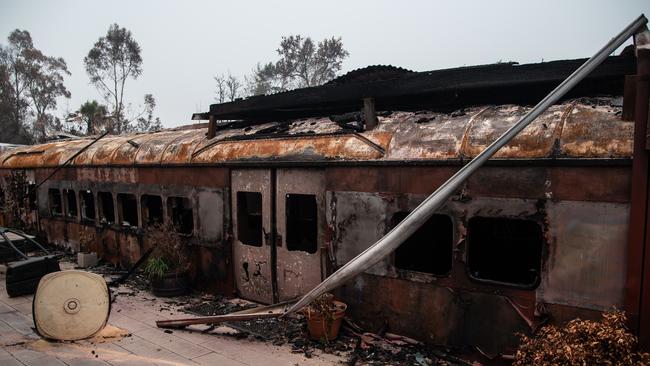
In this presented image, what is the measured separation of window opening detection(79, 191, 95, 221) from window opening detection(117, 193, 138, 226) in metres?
1.18

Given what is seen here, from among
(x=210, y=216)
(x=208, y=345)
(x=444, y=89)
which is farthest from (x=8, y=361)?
(x=444, y=89)

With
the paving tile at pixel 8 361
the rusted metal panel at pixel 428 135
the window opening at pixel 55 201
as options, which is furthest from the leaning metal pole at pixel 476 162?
the window opening at pixel 55 201

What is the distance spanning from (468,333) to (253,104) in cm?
572

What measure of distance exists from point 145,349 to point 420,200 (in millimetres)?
4525

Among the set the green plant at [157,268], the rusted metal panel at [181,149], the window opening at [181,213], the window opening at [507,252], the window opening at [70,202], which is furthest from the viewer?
the window opening at [70,202]

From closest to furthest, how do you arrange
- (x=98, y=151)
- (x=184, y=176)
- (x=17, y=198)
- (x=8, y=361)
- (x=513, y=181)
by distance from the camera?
(x=513, y=181) → (x=8, y=361) → (x=184, y=176) → (x=98, y=151) → (x=17, y=198)

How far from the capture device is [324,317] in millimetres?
5891

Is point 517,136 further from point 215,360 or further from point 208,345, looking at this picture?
point 208,345

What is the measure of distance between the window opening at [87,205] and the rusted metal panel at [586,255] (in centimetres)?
1161

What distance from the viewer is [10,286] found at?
8438 millimetres

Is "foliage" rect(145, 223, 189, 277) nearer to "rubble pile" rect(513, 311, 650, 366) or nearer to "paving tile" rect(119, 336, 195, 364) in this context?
"paving tile" rect(119, 336, 195, 364)

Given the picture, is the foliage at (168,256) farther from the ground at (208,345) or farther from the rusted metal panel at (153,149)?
the rusted metal panel at (153,149)

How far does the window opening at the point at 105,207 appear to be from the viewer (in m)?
11.3

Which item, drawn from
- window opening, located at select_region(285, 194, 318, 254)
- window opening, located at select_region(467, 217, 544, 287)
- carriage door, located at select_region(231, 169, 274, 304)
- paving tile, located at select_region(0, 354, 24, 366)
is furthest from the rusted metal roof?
paving tile, located at select_region(0, 354, 24, 366)
